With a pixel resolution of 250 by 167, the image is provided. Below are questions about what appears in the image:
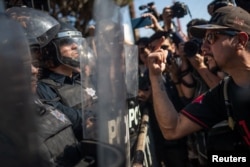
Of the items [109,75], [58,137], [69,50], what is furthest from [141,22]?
[109,75]

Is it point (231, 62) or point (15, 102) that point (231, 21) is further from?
point (15, 102)

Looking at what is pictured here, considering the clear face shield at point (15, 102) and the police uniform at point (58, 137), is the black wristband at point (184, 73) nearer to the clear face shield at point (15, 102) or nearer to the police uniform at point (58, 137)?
the police uniform at point (58, 137)

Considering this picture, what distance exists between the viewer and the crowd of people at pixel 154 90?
873mm

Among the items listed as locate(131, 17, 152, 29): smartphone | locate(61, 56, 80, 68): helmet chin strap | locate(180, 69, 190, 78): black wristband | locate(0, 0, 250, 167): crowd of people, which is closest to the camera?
locate(0, 0, 250, 167): crowd of people

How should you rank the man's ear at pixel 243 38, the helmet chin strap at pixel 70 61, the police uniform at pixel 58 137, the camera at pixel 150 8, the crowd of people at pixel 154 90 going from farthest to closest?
the camera at pixel 150 8, the helmet chin strap at pixel 70 61, the man's ear at pixel 243 38, the police uniform at pixel 58 137, the crowd of people at pixel 154 90

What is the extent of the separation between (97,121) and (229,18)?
1.47 metres

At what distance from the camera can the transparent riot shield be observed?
2.11ft

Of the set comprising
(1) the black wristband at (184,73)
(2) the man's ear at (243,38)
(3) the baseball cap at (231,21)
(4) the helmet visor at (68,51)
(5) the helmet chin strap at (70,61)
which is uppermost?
(3) the baseball cap at (231,21)

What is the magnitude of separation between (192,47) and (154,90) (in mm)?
900

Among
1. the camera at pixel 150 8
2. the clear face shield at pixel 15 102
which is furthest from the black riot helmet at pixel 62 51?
the clear face shield at pixel 15 102

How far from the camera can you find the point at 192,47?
3.23 meters

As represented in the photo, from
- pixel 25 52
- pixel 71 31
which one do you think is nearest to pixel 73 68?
pixel 71 31

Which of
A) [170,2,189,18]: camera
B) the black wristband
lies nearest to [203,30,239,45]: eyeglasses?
[170,2,189,18]: camera

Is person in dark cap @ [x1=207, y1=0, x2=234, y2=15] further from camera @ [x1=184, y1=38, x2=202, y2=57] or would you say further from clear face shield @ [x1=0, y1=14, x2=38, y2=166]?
clear face shield @ [x1=0, y1=14, x2=38, y2=166]
